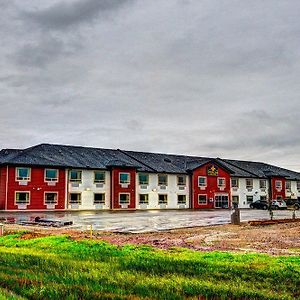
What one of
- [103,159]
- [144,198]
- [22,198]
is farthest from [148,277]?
[144,198]

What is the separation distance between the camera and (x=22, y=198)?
164 feet

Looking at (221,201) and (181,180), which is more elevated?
(181,180)

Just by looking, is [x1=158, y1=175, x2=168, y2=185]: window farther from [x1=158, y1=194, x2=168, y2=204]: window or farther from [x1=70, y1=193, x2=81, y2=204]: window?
[x1=70, y1=193, x2=81, y2=204]: window

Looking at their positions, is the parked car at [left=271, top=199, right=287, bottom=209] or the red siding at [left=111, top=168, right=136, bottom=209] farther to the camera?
the parked car at [left=271, top=199, right=287, bottom=209]

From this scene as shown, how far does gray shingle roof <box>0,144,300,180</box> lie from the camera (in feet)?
171

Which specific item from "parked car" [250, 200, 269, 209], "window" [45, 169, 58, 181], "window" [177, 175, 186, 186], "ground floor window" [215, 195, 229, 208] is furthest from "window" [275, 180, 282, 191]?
"window" [45, 169, 58, 181]

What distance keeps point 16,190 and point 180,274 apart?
43437 mm

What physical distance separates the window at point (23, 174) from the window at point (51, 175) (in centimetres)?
230

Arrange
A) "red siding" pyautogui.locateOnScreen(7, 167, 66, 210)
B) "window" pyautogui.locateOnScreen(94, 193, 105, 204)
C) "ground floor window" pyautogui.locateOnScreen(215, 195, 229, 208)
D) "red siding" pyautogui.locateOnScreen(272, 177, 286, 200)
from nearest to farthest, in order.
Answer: "red siding" pyautogui.locateOnScreen(7, 167, 66, 210), "window" pyautogui.locateOnScreen(94, 193, 105, 204), "ground floor window" pyautogui.locateOnScreen(215, 195, 229, 208), "red siding" pyautogui.locateOnScreen(272, 177, 286, 200)

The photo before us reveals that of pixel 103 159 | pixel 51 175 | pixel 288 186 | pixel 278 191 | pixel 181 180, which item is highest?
pixel 103 159

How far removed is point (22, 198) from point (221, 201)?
3116 centimetres

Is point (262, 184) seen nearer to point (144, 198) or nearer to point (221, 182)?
point (221, 182)

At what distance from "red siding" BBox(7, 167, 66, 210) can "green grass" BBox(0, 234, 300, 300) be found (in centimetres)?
3852

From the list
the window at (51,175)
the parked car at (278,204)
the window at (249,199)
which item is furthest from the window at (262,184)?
the window at (51,175)
